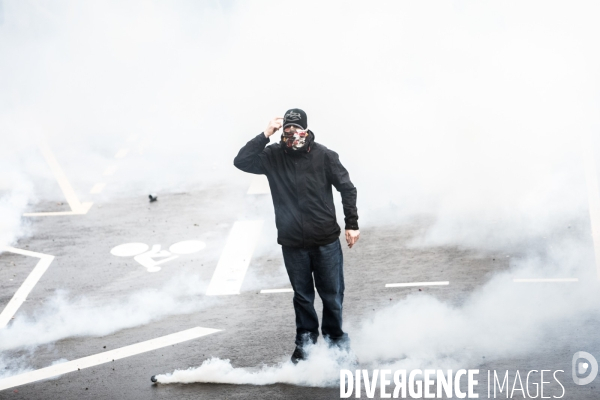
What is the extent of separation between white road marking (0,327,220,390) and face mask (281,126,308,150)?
1.96 m

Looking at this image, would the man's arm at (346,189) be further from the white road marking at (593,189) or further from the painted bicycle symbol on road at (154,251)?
the painted bicycle symbol on road at (154,251)

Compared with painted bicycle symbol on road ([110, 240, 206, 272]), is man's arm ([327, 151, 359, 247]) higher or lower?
higher

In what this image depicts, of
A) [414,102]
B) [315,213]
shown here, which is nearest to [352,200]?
[315,213]

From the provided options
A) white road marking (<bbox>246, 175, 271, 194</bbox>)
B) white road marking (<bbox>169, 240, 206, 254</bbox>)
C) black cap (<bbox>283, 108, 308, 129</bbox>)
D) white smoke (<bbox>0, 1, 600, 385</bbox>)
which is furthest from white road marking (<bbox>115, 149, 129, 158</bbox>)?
black cap (<bbox>283, 108, 308, 129</bbox>)

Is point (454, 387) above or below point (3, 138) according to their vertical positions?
below

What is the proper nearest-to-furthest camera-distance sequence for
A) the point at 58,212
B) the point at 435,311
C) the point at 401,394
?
1. the point at 401,394
2. the point at 435,311
3. the point at 58,212

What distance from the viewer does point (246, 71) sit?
16609 millimetres

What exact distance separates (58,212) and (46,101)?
8841mm

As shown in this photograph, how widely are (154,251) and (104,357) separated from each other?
2.83 metres

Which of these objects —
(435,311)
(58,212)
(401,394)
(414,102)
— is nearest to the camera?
(401,394)

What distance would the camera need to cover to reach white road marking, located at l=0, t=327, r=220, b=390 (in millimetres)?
5801

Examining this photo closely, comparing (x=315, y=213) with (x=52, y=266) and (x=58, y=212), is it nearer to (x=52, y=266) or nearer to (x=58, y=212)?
(x=52, y=266)

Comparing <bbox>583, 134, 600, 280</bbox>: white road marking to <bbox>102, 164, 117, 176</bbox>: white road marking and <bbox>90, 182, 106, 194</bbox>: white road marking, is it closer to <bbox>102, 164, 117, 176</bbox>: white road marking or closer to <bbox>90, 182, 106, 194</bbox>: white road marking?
<bbox>90, 182, 106, 194</bbox>: white road marking

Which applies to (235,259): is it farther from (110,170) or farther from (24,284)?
(110,170)
